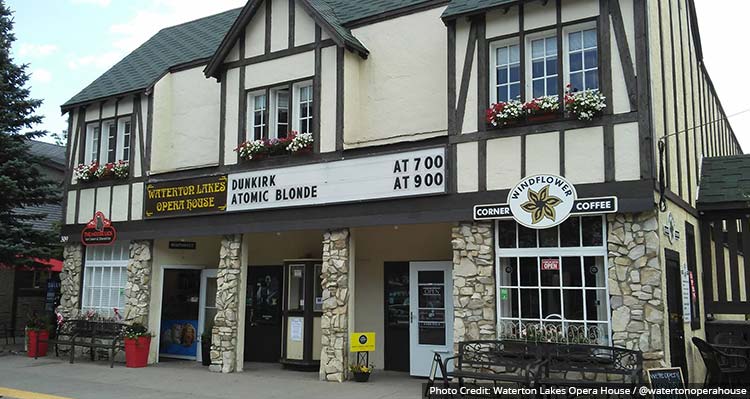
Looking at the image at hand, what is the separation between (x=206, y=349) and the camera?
14.1 metres

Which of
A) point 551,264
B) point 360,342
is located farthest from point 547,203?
point 360,342

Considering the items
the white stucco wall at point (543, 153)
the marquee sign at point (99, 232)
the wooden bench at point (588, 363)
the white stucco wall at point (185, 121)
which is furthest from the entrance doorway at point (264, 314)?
the wooden bench at point (588, 363)

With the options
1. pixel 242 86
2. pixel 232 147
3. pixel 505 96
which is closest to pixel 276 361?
pixel 232 147

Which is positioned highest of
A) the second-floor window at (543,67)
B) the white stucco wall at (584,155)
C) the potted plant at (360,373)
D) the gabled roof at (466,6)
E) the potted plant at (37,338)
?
the gabled roof at (466,6)

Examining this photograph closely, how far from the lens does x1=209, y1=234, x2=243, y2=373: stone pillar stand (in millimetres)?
12812

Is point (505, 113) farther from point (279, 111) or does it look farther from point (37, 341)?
point (37, 341)

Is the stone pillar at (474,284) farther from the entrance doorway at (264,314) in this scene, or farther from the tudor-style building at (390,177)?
the entrance doorway at (264,314)

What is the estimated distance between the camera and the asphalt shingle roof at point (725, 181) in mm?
11805

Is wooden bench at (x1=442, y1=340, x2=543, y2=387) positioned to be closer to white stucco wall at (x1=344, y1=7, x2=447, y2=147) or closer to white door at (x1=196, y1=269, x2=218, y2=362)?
white stucco wall at (x1=344, y1=7, x2=447, y2=147)

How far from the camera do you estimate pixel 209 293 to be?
1532 centimetres

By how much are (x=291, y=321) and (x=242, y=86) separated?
4892 mm

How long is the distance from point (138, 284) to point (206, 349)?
214cm

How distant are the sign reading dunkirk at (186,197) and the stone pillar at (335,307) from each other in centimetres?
278

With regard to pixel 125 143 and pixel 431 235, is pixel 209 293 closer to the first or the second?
pixel 125 143
